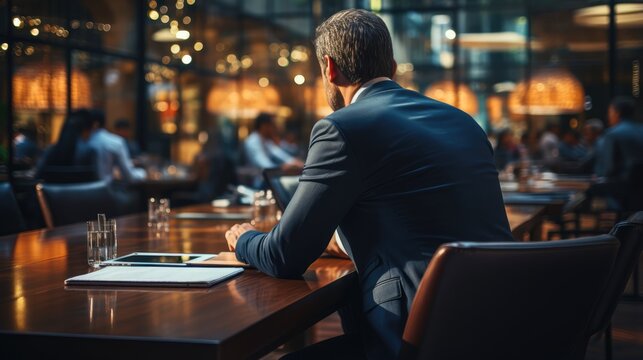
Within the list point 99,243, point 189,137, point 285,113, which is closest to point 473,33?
point 285,113

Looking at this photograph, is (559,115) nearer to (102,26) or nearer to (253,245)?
(102,26)

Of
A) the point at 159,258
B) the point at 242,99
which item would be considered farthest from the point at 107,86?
the point at 159,258

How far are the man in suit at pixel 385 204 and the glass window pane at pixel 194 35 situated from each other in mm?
10588

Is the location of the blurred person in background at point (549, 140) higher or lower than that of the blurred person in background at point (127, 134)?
lower

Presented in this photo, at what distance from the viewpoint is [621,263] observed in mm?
2193

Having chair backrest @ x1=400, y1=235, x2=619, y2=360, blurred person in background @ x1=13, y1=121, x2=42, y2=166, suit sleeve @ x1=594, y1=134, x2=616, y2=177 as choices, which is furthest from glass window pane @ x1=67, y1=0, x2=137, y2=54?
chair backrest @ x1=400, y1=235, x2=619, y2=360

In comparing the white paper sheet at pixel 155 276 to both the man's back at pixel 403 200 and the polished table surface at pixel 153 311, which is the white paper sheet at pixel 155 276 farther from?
the man's back at pixel 403 200

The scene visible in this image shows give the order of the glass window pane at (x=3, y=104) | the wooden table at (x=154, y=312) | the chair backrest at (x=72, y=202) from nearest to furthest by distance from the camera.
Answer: the wooden table at (x=154, y=312)
the chair backrest at (x=72, y=202)
the glass window pane at (x=3, y=104)

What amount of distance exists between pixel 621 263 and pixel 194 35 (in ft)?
39.4

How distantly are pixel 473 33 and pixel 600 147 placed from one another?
507 cm

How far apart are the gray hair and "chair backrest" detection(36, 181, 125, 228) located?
191cm

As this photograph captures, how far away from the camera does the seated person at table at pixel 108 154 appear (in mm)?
8383

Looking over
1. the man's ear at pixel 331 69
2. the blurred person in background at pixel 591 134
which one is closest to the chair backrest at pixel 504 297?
the man's ear at pixel 331 69

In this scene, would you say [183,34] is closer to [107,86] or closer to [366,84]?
[107,86]
